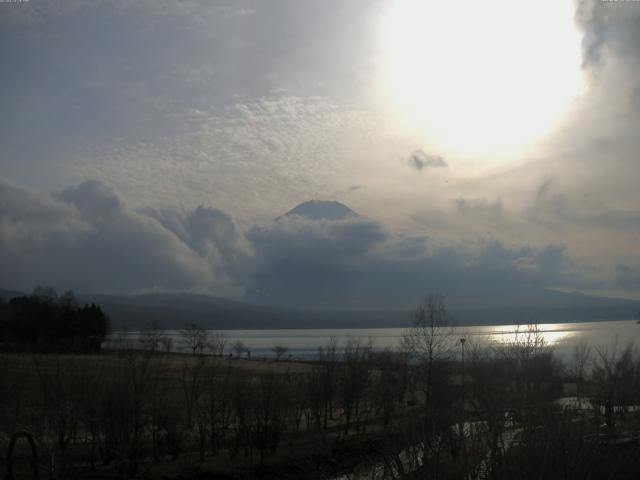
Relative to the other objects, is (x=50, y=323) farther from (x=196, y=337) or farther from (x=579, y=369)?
(x=579, y=369)

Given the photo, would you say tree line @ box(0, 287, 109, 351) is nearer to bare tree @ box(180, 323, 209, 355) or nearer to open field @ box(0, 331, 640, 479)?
bare tree @ box(180, 323, 209, 355)

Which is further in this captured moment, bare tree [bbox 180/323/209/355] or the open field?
bare tree [bbox 180/323/209/355]

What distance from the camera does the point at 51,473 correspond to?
19797mm

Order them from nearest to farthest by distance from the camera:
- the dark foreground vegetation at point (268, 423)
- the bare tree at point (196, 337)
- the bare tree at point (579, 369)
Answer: the dark foreground vegetation at point (268, 423) < the bare tree at point (579, 369) < the bare tree at point (196, 337)

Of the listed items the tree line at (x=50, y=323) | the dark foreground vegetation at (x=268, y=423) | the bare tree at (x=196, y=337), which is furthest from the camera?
the bare tree at (x=196, y=337)

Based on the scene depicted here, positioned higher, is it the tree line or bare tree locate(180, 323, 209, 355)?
the tree line

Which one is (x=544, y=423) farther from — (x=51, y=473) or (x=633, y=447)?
(x=51, y=473)

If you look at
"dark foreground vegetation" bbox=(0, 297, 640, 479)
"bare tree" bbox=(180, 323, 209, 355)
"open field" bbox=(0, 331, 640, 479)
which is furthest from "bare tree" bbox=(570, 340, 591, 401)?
"bare tree" bbox=(180, 323, 209, 355)

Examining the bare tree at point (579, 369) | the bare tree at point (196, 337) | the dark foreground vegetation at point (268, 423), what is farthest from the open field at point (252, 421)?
the bare tree at point (196, 337)

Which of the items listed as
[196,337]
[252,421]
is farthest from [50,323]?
[252,421]

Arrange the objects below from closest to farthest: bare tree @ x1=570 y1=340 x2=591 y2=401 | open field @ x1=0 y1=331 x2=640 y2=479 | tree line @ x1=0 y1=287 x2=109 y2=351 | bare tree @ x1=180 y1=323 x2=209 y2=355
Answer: open field @ x1=0 y1=331 x2=640 y2=479 → bare tree @ x1=570 y1=340 x2=591 y2=401 → tree line @ x1=0 y1=287 x2=109 y2=351 → bare tree @ x1=180 y1=323 x2=209 y2=355

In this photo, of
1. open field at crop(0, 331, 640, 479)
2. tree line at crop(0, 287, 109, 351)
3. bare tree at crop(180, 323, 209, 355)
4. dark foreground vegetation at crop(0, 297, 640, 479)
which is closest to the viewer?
dark foreground vegetation at crop(0, 297, 640, 479)

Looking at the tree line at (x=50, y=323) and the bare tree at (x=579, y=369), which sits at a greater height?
the tree line at (x=50, y=323)

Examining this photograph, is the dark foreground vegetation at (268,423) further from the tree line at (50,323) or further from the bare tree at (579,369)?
the tree line at (50,323)
